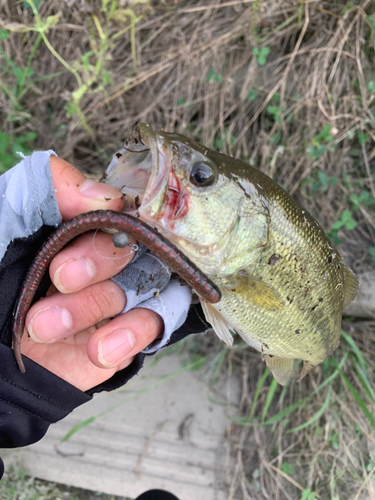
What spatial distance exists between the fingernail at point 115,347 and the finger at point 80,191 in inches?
20.5

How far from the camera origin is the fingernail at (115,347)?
1.39 metres

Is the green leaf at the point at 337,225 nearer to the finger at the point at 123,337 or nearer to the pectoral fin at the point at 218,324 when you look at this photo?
the pectoral fin at the point at 218,324

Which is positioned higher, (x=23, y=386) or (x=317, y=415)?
(x=23, y=386)

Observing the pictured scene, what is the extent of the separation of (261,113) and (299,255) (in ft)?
5.25

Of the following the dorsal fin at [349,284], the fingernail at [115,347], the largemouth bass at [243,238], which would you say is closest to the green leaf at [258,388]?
the largemouth bass at [243,238]

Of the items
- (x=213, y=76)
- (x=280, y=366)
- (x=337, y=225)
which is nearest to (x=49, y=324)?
(x=280, y=366)

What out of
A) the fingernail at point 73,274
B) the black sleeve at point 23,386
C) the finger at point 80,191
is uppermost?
the finger at point 80,191

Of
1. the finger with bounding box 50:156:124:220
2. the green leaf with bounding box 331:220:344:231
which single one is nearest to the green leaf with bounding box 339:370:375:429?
the green leaf with bounding box 331:220:344:231

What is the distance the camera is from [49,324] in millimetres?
1331

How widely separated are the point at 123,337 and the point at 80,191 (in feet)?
1.99

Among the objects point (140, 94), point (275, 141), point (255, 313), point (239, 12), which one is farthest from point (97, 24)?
point (255, 313)

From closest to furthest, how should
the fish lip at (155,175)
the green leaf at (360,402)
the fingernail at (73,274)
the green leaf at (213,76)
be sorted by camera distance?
the fish lip at (155,175)
the fingernail at (73,274)
the green leaf at (360,402)
the green leaf at (213,76)

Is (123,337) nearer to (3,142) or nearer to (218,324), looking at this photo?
(218,324)

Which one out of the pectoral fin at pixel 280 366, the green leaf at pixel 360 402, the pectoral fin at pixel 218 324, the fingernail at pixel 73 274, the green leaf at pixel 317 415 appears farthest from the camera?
the green leaf at pixel 317 415
